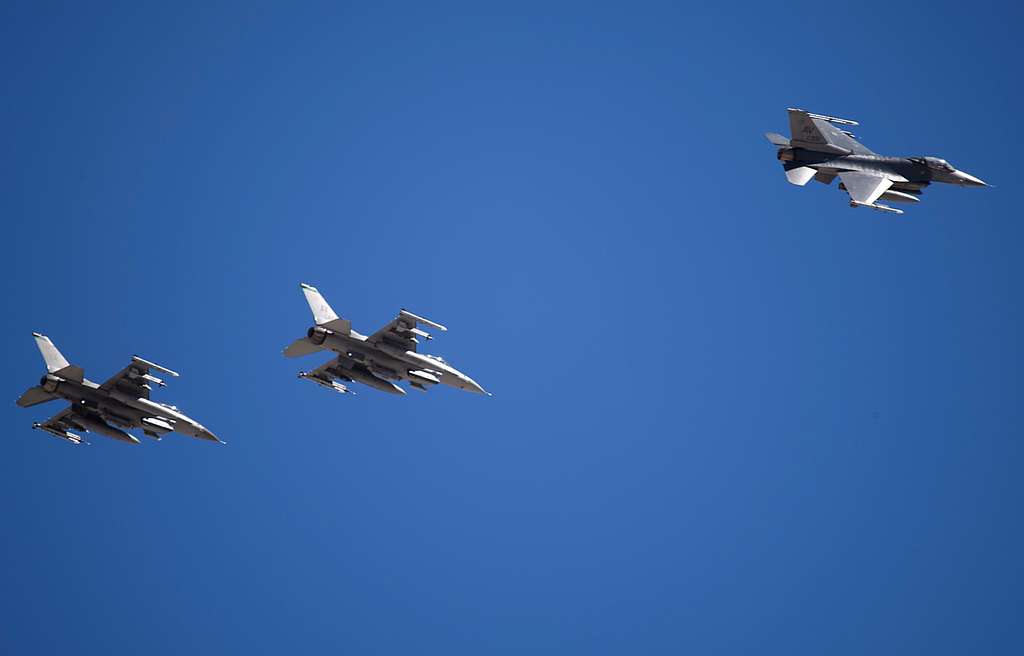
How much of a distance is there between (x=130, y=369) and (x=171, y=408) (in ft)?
10.3

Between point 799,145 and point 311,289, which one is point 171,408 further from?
point 799,145

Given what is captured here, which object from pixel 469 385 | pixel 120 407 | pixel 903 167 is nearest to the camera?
pixel 903 167

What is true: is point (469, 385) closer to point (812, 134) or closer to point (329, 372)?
point (329, 372)

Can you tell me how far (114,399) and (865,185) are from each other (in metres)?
42.5

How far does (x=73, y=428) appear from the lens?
110m

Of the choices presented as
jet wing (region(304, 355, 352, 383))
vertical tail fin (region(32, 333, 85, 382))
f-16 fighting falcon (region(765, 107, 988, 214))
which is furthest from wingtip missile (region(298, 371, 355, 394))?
f-16 fighting falcon (region(765, 107, 988, 214))

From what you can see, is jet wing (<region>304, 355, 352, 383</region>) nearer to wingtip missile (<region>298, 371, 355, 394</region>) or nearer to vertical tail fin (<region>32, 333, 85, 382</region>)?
wingtip missile (<region>298, 371, 355, 394</region>)

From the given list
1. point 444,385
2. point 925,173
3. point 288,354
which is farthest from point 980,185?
point 288,354

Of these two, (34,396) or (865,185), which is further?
(34,396)

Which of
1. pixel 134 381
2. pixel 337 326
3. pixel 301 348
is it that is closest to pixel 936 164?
pixel 337 326

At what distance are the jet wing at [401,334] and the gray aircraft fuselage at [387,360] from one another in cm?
23

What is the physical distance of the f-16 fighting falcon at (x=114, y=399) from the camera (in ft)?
353

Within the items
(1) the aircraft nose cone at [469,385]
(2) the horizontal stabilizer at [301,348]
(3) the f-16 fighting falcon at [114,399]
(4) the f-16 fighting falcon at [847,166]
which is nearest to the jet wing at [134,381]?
(3) the f-16 fighting falcon at [114,399]

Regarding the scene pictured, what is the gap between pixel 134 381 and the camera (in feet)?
353
